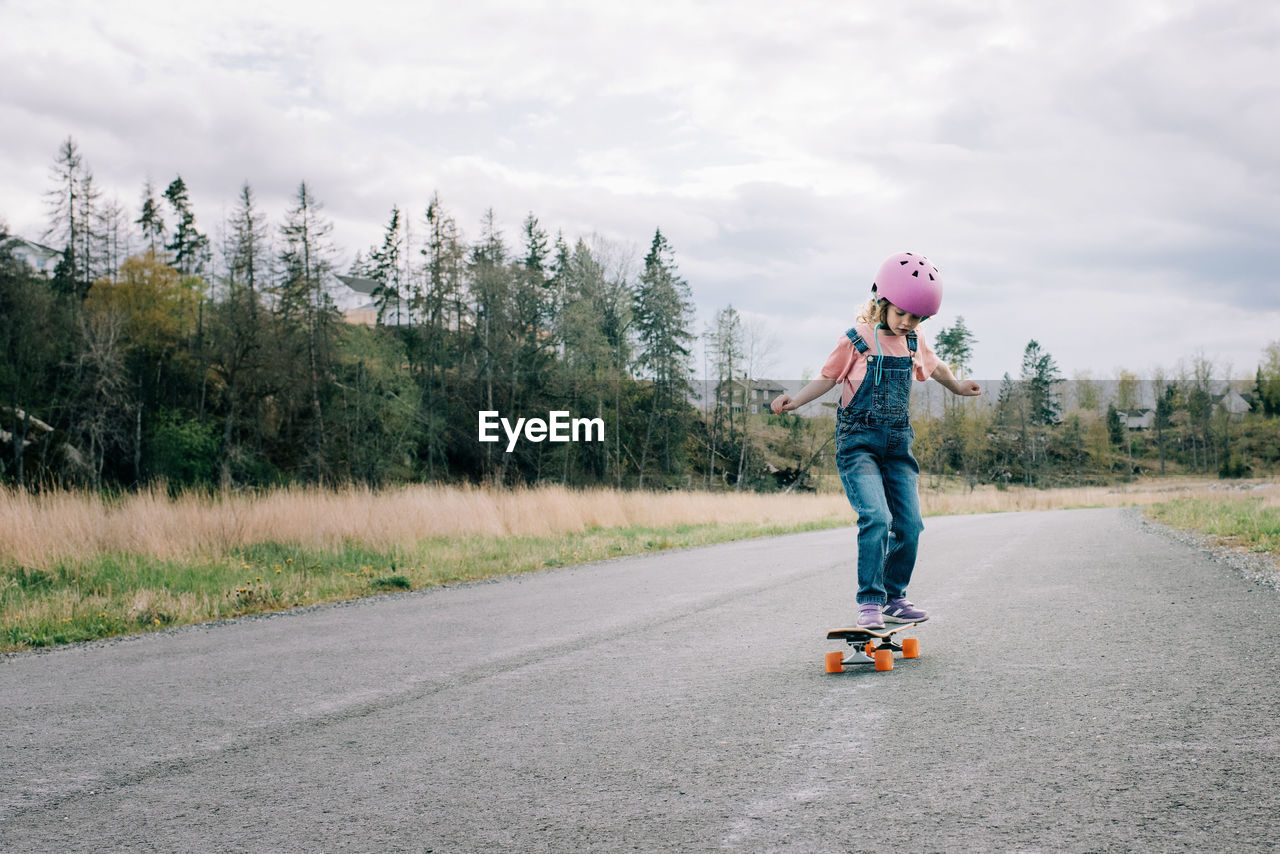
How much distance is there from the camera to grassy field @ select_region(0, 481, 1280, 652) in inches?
326

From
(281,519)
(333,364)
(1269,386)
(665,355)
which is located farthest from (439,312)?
(1269,386)

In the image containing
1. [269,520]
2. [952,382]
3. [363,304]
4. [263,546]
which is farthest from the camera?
[363,304]

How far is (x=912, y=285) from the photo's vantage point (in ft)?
15.1

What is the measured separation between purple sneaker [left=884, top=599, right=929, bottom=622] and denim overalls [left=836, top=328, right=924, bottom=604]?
8 centimetres

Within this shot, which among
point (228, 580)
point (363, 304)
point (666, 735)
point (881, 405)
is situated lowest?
point (228, 580)

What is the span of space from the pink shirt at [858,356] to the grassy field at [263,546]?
6279 mm

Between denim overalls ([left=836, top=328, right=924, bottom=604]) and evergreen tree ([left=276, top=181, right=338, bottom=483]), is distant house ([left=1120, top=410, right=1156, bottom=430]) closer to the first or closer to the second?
evergreen tree ([left=276, top=181, right=338, bottom=483])

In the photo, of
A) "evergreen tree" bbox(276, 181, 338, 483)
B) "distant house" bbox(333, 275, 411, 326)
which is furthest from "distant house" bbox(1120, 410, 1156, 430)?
"evergreen tree" bbox(276, 181, 338, 483)

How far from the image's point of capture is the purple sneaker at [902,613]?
4.86 meters

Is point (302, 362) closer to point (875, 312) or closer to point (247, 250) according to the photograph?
point (247, 250)

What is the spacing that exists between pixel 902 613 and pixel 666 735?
1986 millimetres

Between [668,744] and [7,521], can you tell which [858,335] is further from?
[7,521]

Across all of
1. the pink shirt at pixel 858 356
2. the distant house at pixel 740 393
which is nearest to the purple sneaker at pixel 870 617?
the pink shirt at pixel 858 356

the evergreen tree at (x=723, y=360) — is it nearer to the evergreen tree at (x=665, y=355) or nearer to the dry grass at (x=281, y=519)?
the evergreen tree at (x=665, y=355)
